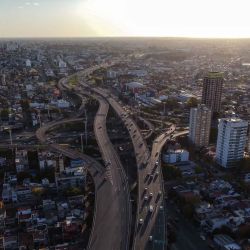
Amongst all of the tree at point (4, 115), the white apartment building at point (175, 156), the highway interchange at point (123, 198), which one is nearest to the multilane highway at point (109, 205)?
the highway interchange at point (123, 198)

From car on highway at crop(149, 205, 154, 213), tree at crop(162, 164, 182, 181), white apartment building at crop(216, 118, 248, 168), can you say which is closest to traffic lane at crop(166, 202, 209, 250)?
car on highway at crop(149, 205, 154, 213)

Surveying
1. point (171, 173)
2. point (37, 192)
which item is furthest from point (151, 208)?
point (37, 192)

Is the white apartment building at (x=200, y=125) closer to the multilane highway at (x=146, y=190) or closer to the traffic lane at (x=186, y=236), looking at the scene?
the multilane highway at (x=146, y=190)

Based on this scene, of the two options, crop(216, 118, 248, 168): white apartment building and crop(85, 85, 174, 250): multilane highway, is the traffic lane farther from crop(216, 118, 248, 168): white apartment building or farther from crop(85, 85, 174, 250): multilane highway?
crop(216, 118, 248, 168): white apartment building

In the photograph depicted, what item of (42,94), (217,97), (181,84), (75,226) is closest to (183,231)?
(75,226)

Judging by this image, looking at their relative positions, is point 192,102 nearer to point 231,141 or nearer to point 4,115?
point 231,141
